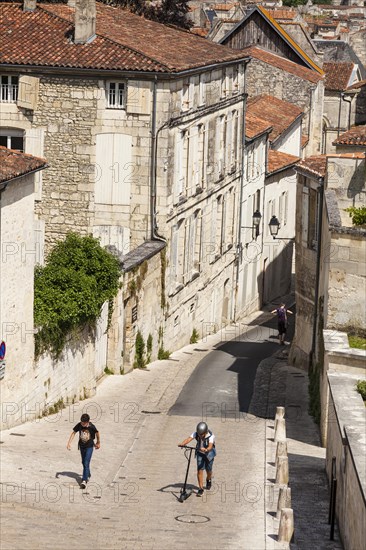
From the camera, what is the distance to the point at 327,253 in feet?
94.8

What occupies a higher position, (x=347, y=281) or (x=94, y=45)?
(x=94, y=45)

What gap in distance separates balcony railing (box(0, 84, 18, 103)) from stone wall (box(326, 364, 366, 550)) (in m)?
15.6

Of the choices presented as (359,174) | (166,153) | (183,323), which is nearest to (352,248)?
(359,174)

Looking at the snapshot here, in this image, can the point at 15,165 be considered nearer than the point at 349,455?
No

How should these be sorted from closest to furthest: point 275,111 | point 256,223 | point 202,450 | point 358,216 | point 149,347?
point 202,450 < point 358,216 < point 149,347 < point 256,223 < point 275,111

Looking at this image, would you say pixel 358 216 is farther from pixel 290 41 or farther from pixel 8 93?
pixel 290 41

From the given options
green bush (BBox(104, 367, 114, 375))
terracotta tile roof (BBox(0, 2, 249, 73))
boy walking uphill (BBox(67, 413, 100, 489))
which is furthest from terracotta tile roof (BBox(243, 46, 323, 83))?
boy walking uphill (BBox(67, 413, 100, 489))

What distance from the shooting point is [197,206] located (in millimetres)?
38500

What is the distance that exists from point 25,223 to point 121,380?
25.0 ft

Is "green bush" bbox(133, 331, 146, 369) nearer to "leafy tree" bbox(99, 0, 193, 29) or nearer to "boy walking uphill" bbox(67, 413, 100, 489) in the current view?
"boy walking uphill" bbox(67, 413, 100, 489)

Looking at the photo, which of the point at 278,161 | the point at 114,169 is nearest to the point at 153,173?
the point at 114,169

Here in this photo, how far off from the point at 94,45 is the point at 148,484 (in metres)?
16.4

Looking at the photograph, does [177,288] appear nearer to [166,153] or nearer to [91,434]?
[166,153]

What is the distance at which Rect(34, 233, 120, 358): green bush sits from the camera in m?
25.5
